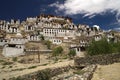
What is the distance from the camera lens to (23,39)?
101688mm

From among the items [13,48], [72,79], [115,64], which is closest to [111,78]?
[72,79]

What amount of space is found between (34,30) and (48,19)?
26.9 meters

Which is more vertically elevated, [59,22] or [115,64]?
[59,22]

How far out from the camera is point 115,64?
29688mm

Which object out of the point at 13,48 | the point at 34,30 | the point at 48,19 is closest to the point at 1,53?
the point at 13,48

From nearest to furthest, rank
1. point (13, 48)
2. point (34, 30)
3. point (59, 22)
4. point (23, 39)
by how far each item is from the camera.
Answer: point (13, 48)
point (23, 39)
point (34, 30)
point (59, 22)

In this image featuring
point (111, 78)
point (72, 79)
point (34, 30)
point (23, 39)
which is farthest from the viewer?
point (34, 30)

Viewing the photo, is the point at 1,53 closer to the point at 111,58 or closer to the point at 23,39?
the point at 23,39

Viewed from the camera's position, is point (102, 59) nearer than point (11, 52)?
Yes

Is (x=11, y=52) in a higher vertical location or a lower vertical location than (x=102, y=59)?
lower

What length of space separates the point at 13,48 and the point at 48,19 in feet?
246

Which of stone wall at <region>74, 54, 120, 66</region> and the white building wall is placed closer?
stone wall at <region>74, 54, 120, 66</region>

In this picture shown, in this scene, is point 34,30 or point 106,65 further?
point 34,30

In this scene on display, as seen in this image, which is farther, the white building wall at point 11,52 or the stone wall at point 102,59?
the white building wall at point 11,52
